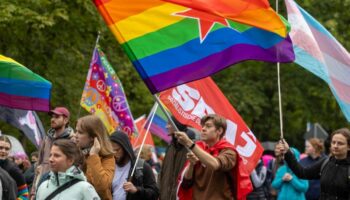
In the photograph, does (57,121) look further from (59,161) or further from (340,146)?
(340,146)

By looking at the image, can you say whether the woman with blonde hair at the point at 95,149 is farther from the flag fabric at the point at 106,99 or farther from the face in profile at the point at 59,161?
the flag fabric at the point at 106,99

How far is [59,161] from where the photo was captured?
831 cm

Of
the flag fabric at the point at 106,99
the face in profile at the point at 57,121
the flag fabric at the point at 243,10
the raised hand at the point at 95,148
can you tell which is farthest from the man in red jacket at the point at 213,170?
the flag fabric at the point at 106,99

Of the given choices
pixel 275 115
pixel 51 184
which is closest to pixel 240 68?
pixel 275 115

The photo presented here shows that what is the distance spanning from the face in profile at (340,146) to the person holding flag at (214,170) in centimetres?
166

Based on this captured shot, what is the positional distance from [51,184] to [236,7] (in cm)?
236

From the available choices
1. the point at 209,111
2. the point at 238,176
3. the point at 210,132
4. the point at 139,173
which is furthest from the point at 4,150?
the point at 238,176

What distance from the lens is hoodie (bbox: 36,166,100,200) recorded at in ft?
26.9

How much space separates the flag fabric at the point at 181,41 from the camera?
353 inches

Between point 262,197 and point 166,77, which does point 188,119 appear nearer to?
point 166,77

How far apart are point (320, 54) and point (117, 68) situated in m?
13.0

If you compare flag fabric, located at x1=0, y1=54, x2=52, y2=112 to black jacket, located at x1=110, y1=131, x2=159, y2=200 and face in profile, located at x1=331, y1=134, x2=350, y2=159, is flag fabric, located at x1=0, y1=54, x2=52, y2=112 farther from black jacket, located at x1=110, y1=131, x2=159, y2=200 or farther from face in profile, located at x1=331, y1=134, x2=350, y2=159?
face in profile, located at x1=331, y1=134, x2=350, y2=159

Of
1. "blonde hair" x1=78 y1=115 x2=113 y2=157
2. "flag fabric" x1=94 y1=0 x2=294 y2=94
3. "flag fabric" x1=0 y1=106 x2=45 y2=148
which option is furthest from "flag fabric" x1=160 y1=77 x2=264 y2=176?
"flag fabric" x1=0 y1=106 x2=45 y2=148

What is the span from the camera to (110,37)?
22000 mm
